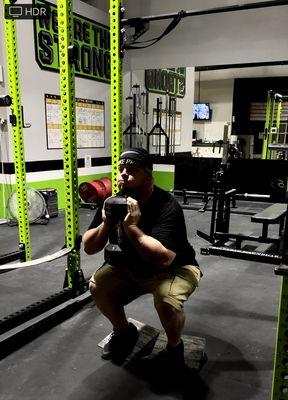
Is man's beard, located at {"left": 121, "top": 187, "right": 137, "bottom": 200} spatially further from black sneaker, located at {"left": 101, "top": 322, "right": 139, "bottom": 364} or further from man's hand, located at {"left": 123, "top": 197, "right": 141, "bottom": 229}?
black sneaker, located at {"left": 101, "top": 322, "right": 139, "bottom": 364}

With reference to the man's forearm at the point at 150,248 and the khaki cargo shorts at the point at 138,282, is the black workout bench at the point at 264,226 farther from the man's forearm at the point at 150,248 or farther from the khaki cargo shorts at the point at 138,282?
the man's forearm at the point at 150,248

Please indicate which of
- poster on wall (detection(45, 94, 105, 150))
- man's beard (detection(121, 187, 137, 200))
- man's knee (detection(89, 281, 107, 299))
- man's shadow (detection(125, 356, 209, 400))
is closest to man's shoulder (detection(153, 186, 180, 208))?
man's beard (detection(121, 187, 137, 200))

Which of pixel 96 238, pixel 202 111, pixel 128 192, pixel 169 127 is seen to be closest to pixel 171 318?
pixel 96 238

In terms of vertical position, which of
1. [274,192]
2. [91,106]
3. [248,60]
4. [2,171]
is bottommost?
[274,192]

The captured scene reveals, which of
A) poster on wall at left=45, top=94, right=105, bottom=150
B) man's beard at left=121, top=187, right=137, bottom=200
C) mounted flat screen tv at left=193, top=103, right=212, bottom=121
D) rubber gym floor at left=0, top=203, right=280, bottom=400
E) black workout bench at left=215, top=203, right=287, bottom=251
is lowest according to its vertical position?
rubber gym floor at left=0, top=203, right=280, bottom=400

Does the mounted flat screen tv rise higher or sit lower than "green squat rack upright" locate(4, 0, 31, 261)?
higher

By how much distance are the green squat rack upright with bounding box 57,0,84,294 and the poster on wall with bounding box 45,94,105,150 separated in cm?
311

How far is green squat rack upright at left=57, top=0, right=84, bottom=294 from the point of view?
2.16 metres

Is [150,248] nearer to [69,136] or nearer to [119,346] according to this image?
[119,346]

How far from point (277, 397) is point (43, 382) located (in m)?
1.09

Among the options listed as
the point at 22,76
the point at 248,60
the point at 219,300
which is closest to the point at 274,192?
the point at 248,60

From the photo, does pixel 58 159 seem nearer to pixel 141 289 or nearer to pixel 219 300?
pixel 219 300

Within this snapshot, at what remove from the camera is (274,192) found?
5.38 meters

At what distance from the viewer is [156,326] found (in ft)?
7.34
